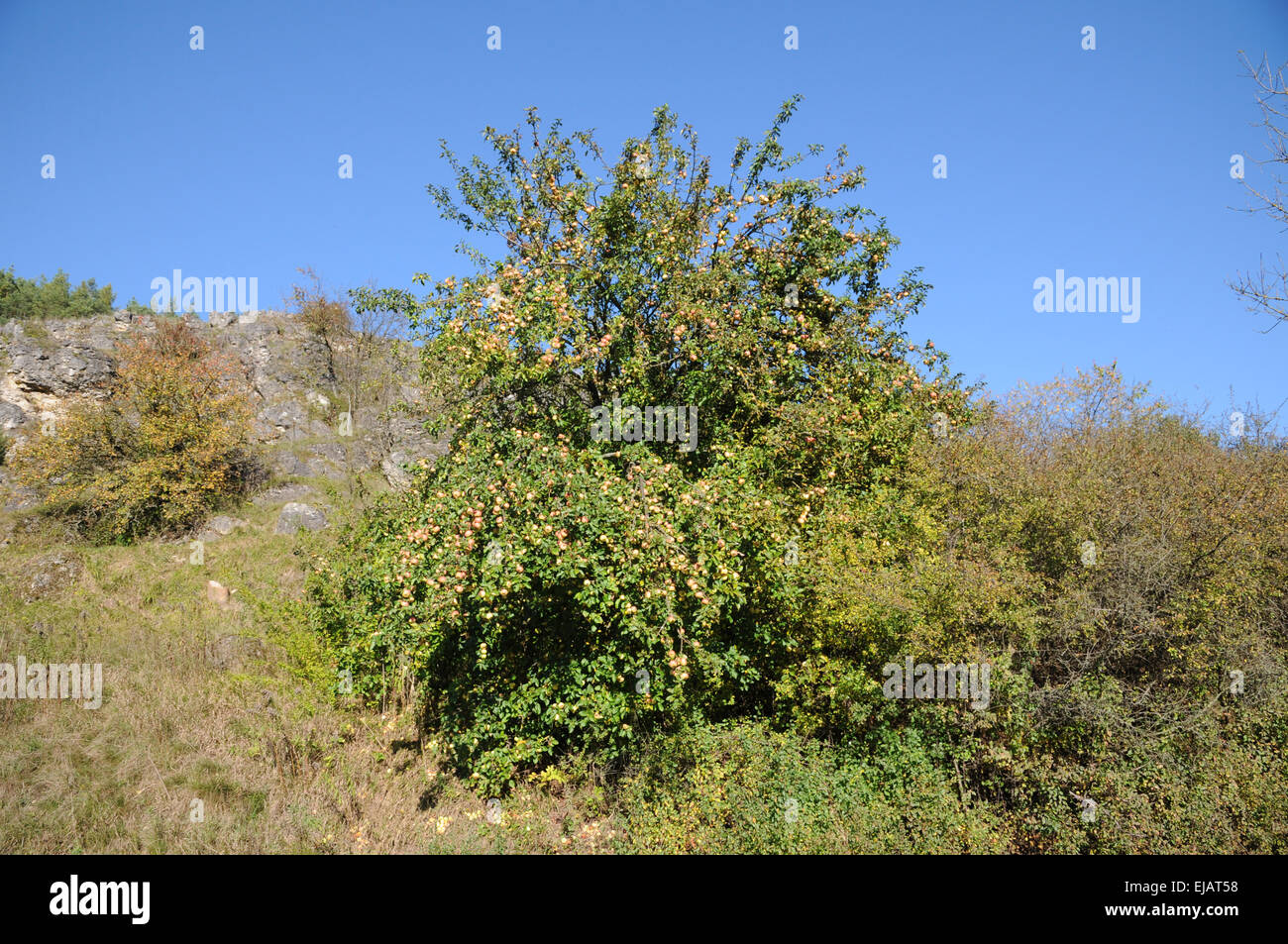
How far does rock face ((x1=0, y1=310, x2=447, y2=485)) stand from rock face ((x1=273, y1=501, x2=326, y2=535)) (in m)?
2.02

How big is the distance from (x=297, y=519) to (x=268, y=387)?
9.97 metres

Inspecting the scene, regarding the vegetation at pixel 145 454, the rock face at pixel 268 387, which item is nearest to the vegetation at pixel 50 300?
the rock face at pixel 268 387

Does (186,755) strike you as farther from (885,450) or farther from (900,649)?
(885,450)

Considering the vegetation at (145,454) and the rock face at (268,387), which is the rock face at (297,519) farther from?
the vegetation at (145,454)

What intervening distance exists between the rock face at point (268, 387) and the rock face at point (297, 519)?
2.02m

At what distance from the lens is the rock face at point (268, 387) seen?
2277 centimetres

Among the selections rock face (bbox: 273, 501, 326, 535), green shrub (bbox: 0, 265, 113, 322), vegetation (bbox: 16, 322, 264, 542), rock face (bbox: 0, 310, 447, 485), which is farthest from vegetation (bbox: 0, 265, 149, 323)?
rock face (bbox: 273, 501, 326, 535)

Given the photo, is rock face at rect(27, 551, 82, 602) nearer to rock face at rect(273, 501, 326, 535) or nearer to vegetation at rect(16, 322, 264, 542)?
vegetation at rect(16, 322, 264, 542)

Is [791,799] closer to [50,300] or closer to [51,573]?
[51,573]

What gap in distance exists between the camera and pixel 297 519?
66.4ft

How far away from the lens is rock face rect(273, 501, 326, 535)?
1984cm

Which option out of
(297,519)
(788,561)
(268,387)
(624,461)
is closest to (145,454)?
(297,519)
